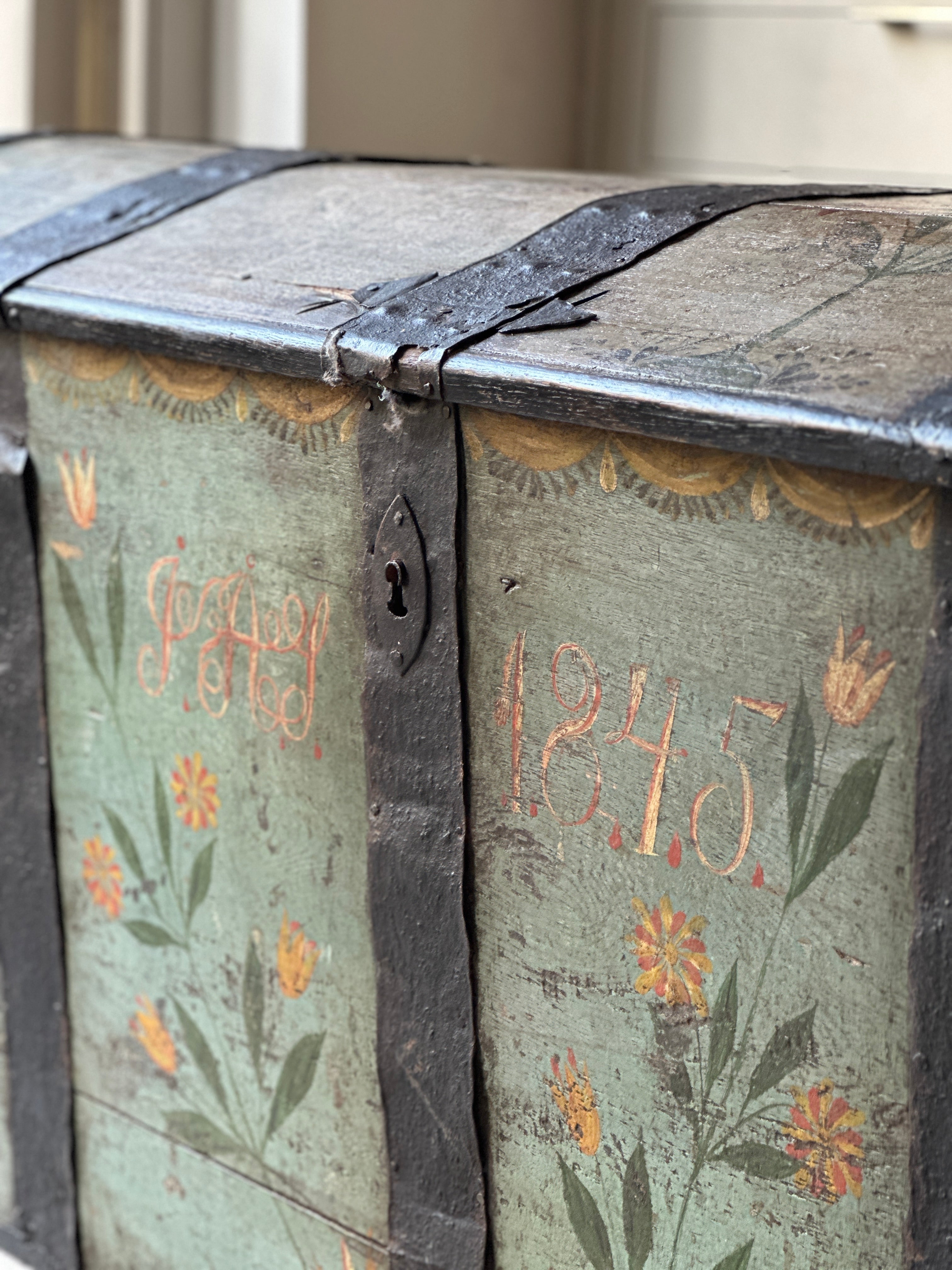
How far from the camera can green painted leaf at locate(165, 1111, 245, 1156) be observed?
4.27ft

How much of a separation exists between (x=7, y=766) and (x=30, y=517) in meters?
0.27

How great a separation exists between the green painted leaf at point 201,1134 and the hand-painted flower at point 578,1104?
40 cm

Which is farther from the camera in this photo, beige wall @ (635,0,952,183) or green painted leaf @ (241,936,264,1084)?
beige wall @ (635,0,952,183)

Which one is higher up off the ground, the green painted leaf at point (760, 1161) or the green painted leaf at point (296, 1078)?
the green painted leaf at point (760, 1161)

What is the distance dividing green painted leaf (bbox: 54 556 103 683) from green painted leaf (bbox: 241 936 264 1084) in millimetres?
309

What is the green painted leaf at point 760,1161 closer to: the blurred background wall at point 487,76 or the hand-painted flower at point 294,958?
the hand-painted flower at point 294,958

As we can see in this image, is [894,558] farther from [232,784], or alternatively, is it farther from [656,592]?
[232,784]

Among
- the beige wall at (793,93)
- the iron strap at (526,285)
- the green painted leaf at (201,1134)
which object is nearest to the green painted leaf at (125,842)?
the green painted leaf at (201,1134)

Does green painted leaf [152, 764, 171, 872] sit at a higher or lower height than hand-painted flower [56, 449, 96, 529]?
lower

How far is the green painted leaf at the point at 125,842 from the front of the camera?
1.33 metres

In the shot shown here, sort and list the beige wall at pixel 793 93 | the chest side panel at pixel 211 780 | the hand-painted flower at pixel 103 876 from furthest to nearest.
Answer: the beige wall at pixel 793 93
the hand-painted flower at pixel 103 876
the chest side panel at pixel 211 780

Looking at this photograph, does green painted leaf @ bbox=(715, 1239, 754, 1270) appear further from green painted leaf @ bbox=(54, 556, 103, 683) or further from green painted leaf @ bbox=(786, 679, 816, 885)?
green painted leaf @ bbox=(54, 556, 103, 683)

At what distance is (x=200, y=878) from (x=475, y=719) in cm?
39

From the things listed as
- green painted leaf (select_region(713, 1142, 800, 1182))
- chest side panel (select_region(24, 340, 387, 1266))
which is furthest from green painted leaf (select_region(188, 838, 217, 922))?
green painted leaf (select_region(713, 1142, 800, 1182))
